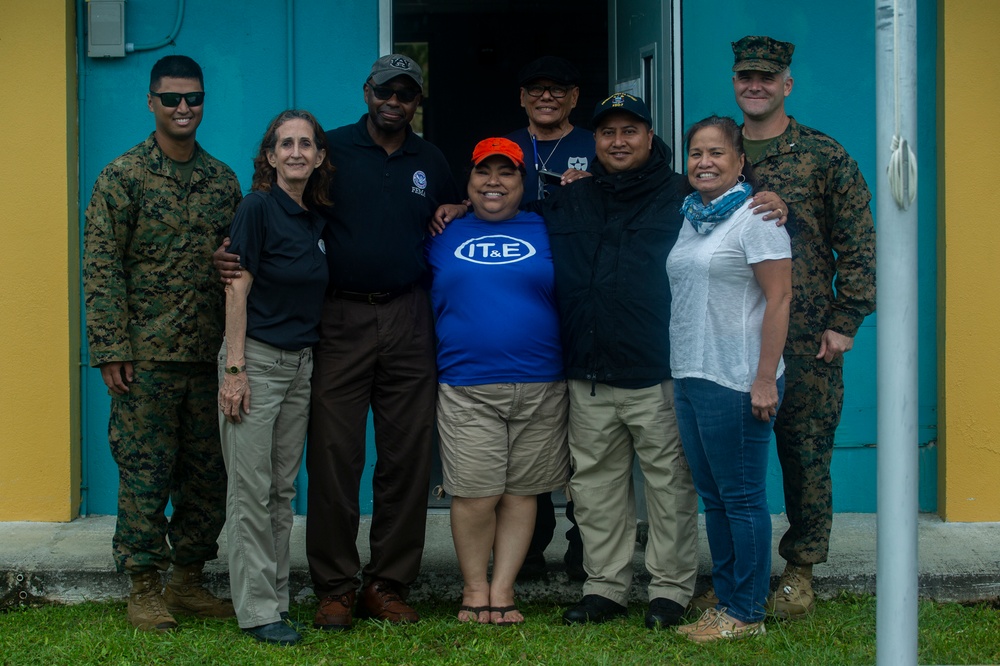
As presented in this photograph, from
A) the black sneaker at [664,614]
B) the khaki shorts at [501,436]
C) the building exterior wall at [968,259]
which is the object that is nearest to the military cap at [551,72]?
the khaki shorts at [501,436]

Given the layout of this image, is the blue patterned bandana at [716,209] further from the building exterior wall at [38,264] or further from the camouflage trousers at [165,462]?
the building exterior wall at [38,264]

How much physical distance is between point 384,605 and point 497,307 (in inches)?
47.8

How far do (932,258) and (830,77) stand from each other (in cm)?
98

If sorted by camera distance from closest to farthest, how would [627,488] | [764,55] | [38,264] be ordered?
1. [764,55]
2. [627,488]
3. [38,264]

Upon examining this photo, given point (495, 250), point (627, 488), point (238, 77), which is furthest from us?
point (238, 77)

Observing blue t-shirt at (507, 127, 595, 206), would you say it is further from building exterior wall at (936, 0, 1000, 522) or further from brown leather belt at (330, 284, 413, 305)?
building exterior wall at (936, 0, 1000, 522)

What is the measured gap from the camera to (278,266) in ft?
12.8

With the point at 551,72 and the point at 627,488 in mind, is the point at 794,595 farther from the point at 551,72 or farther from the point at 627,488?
the point at 551,72

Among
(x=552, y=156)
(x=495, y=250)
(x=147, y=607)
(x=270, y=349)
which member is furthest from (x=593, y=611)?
(x=552, y=156)

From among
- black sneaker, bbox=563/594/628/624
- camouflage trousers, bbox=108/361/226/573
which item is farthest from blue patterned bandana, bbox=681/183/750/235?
camouflage trousers, bbox=108/361/226/573

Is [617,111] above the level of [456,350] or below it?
above

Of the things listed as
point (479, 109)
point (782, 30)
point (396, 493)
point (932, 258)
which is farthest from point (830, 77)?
point (479, 109)

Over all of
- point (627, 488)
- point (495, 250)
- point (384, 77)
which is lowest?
point (627, 488)

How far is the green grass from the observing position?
3.82 metres
